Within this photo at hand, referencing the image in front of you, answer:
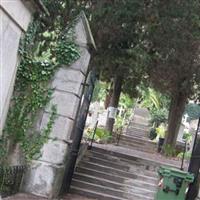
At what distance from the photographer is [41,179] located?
10.5m

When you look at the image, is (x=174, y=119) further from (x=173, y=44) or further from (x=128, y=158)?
(x=128, y=158)

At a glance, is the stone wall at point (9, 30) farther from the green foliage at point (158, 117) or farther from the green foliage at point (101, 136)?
the green foliage at point (158, 117)

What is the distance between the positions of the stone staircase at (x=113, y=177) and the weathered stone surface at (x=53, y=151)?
2.44 metres

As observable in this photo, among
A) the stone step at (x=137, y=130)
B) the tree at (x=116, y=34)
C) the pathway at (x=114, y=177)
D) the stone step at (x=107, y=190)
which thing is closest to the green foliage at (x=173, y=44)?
the tree at (x=116, y=34)

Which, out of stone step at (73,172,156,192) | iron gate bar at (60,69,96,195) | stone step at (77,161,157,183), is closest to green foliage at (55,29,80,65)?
iron gate bar at (60,69,96,195)

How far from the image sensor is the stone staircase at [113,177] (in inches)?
514

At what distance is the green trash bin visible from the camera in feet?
36.0

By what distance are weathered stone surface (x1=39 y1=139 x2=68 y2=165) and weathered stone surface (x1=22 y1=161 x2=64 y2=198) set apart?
117 mm

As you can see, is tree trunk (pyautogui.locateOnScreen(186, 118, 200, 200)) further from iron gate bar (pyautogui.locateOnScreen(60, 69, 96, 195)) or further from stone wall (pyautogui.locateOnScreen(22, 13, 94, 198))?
stone wall (pyautogui.locateOnScreen(22, 13, 94, 198))

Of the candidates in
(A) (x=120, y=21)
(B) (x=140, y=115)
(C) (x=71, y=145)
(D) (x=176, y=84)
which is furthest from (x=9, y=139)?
(B) (x=140, y=115)

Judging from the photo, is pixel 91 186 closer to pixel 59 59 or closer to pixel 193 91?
pixel 59 59

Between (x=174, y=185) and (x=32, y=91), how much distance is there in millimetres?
3853

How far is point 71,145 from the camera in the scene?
37.4 ft

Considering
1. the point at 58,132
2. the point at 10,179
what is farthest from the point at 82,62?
the point at 10,179
